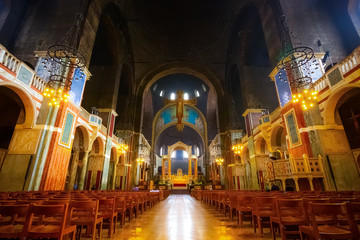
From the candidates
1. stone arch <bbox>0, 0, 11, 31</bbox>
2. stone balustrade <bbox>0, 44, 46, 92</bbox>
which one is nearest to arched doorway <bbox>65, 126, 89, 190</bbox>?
stone balustrade <bbox>0, 44, 46, 92</bbox>

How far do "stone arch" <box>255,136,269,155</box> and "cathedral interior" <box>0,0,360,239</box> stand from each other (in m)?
0.11

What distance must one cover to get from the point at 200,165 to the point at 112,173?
25520 mm

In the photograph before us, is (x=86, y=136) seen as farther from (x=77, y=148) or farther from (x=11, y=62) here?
(x=11, y=62)

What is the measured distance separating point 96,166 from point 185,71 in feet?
51.8

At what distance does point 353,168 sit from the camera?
7.28 metres

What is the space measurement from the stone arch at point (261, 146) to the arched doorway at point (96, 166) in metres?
12.2

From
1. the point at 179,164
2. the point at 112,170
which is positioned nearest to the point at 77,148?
the point at 112,170

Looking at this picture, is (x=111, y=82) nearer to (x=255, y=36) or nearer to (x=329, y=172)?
(x=255, y=36)

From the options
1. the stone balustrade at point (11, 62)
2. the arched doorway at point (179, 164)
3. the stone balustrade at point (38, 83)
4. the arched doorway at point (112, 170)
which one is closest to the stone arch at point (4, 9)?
the stone balustrade at point (38, 83)

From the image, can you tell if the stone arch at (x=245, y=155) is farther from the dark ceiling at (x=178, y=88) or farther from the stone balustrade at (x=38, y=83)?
the stone balustrade at (x=38, y=83)

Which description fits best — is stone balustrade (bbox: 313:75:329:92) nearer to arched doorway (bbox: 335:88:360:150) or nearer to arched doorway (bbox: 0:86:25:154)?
arched doorway (bbox: 335:88:360:150)

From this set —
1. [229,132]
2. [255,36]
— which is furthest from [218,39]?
[229,132]

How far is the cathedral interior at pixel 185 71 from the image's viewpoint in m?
4.05

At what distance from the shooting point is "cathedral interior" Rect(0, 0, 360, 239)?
→ 405 centimetres
